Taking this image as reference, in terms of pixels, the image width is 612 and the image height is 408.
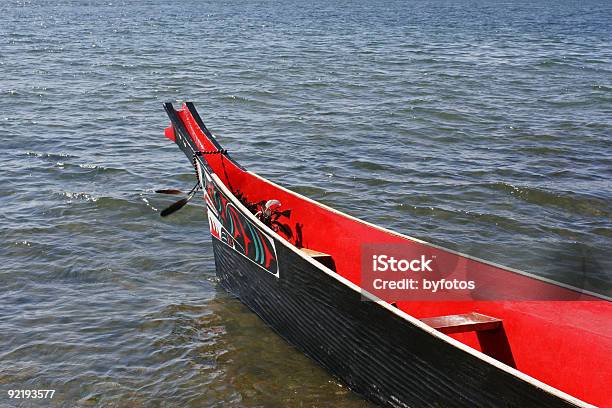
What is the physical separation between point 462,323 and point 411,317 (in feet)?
3.31

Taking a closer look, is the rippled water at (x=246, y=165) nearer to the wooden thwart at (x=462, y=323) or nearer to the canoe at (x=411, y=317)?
the canoe at (x=411, y=317)

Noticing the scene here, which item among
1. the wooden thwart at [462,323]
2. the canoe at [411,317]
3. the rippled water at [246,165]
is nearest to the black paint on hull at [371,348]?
the canoe at [411,317]

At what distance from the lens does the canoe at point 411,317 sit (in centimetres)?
539

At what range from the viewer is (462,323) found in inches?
251

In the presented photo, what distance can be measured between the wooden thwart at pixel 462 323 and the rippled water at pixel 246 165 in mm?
907

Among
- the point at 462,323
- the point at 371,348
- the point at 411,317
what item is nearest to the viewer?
the point at 411,317

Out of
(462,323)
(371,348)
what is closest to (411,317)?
(371,348)

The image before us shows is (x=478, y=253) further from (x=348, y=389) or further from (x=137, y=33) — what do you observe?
(x=137, y=33)

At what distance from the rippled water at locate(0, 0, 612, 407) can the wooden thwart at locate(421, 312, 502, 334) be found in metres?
0.91

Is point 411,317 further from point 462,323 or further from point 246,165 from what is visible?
point 246,165

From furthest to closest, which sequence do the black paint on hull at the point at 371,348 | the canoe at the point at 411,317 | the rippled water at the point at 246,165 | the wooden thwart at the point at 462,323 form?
1. the rippled water at the point at 246,165
2. the wooden thwart at the point at 462,323
3. the canoe at the point at 411,317
4. the black paint on hull at the point at 371,348

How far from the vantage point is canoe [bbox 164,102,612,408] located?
5.39 m

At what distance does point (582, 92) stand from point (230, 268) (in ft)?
48.5

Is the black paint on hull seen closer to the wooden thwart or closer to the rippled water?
the rippled water
